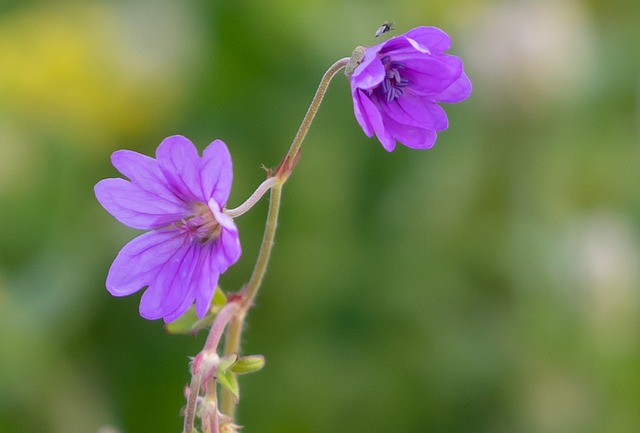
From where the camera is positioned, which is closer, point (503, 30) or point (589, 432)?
point (589, 432)

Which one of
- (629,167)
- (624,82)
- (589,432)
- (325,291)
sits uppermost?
(624,82)

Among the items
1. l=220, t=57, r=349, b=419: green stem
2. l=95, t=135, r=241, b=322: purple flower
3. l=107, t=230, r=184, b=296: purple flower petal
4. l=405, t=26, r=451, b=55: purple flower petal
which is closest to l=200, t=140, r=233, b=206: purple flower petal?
l=95, t=135, r=241, b=322: purple flower

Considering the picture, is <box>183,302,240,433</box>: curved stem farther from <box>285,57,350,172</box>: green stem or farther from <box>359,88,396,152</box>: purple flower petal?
<box>359,88,396,152</box>: purple flower petal

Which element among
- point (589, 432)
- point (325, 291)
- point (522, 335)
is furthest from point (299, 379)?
point (589, 432)

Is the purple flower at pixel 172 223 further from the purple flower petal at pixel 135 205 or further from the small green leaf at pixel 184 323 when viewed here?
the small green leaf at pixel 184 323

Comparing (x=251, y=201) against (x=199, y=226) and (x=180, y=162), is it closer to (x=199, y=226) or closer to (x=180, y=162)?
(x=180, y=162)

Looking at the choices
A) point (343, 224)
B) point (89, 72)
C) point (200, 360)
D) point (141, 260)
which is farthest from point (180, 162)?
point (89, 72)

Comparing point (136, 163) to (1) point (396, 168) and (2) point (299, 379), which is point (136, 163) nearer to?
(2) point (299, 379)

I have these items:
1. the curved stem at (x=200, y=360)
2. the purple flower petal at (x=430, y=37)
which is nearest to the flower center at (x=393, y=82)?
the purple flower petal at (x=430, y=37)
